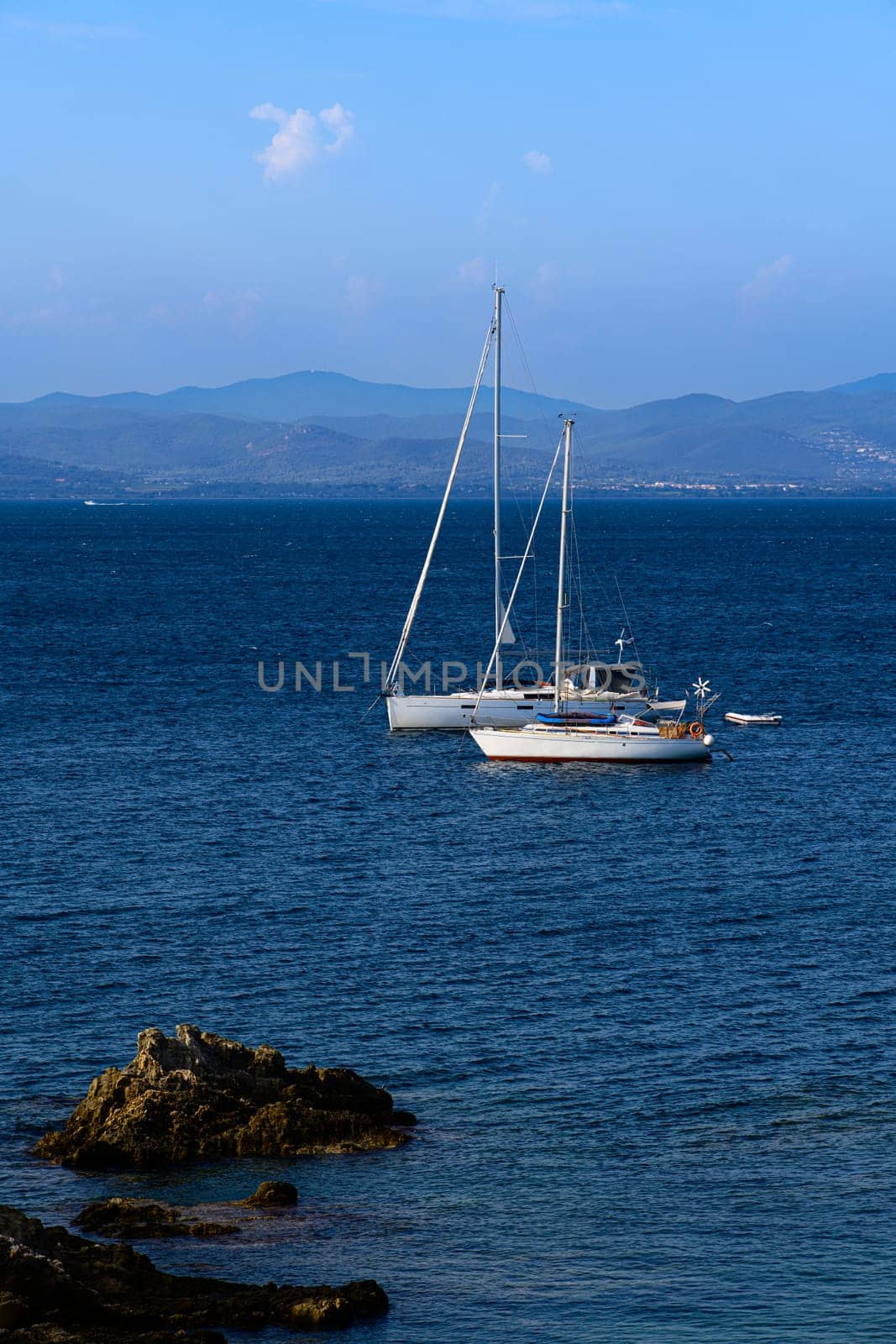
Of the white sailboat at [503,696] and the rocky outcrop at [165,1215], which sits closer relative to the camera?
the rocky outcrop at [165,1215]

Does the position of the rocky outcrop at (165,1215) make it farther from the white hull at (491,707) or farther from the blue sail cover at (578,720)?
the white hull at (491,707)

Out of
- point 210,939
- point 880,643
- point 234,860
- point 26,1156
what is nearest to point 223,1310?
point 26,1156

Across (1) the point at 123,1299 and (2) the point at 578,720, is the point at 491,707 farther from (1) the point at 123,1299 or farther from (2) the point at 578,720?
(1) the point at 123,1299

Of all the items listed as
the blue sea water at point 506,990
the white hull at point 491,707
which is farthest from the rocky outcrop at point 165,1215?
the white hull at point 491,707

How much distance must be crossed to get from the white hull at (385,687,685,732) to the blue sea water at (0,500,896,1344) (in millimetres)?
1622

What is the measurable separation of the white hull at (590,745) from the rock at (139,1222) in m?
52.4

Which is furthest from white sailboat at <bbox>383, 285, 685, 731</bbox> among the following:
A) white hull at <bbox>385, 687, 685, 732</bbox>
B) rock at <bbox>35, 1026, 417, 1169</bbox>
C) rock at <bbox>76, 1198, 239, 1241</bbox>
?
rock at <bbox>76, 1198, 239, 1241</bbox>

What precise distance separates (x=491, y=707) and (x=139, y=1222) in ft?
194

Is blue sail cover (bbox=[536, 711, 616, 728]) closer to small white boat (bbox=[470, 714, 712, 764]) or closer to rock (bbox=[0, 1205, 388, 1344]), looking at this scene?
small white boat (bbox=[470, 714, 712, 764])

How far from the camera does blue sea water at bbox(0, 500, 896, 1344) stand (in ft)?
114

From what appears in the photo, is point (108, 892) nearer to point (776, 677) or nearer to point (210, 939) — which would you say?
point (210, 939)

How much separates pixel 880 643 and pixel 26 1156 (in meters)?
107

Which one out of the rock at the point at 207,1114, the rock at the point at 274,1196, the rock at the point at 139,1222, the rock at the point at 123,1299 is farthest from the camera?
the rock at the point at 207,1114

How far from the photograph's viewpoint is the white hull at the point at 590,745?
3442 inches
